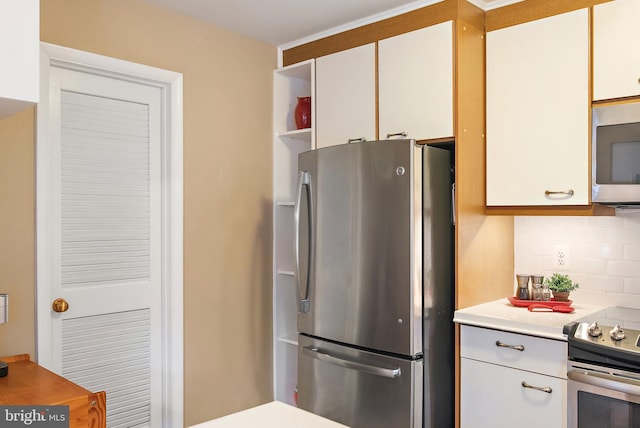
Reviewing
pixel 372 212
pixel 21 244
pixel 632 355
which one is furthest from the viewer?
pixel 372 212

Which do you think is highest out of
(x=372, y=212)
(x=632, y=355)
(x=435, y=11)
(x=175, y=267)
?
(x=435, y=11)

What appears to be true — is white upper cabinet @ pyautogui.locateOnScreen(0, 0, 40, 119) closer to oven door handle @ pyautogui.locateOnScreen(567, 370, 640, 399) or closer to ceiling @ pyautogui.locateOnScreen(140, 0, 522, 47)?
ceiling @ pyautogui.locateOnScreen(140, 0, 522, 47)

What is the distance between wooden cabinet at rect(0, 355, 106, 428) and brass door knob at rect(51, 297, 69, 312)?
0.46 metres

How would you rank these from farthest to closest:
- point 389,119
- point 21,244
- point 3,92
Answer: point 389,119 → point 21,244 → point 3,92

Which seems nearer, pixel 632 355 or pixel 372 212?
pixel 632 355

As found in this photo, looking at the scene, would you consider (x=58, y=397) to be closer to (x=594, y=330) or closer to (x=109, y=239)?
(x=109, y=239)

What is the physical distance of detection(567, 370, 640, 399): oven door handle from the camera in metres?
2.03

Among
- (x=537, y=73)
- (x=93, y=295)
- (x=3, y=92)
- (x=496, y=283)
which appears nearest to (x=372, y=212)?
(x=496, y=283)

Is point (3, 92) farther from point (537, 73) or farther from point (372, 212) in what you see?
point (537, 73)

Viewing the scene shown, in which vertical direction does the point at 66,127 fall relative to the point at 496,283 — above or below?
above

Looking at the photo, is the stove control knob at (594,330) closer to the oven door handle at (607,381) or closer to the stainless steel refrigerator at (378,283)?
the oven door handle at (607,381)

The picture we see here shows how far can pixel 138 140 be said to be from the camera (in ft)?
9.42

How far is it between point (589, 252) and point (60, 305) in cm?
254

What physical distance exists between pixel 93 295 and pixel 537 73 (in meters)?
2.33
